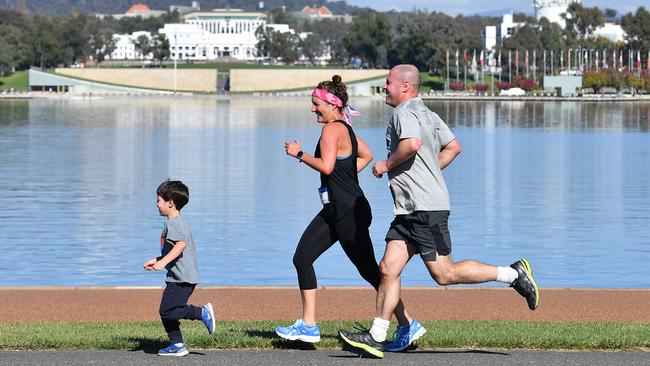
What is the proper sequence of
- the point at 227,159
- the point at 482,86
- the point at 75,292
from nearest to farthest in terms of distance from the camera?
the point at 75,292 < the point at 227,159 < the point at 482,86

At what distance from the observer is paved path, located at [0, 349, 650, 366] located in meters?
9.06

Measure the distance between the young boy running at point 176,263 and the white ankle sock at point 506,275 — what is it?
84.4 inches

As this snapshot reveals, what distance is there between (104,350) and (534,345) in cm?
307

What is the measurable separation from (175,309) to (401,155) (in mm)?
1956

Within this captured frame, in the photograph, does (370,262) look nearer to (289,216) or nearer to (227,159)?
(289,216)

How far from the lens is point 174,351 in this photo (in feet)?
30.7

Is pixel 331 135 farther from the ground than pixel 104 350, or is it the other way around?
pixel 331 135

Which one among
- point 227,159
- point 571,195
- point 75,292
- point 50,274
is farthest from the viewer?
point 227,159

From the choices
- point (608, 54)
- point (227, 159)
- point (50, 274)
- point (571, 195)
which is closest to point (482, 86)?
point (608, 54)

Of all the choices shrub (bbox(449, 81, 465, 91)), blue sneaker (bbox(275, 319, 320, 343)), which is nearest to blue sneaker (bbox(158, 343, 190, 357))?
blue sneaker (bbox(275, 319, 320, 343))

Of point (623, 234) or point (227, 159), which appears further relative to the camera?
point (227, 159)

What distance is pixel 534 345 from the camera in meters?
9.66

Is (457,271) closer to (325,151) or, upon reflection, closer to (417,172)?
(417,172)

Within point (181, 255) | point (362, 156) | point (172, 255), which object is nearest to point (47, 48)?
point (362, 156)
